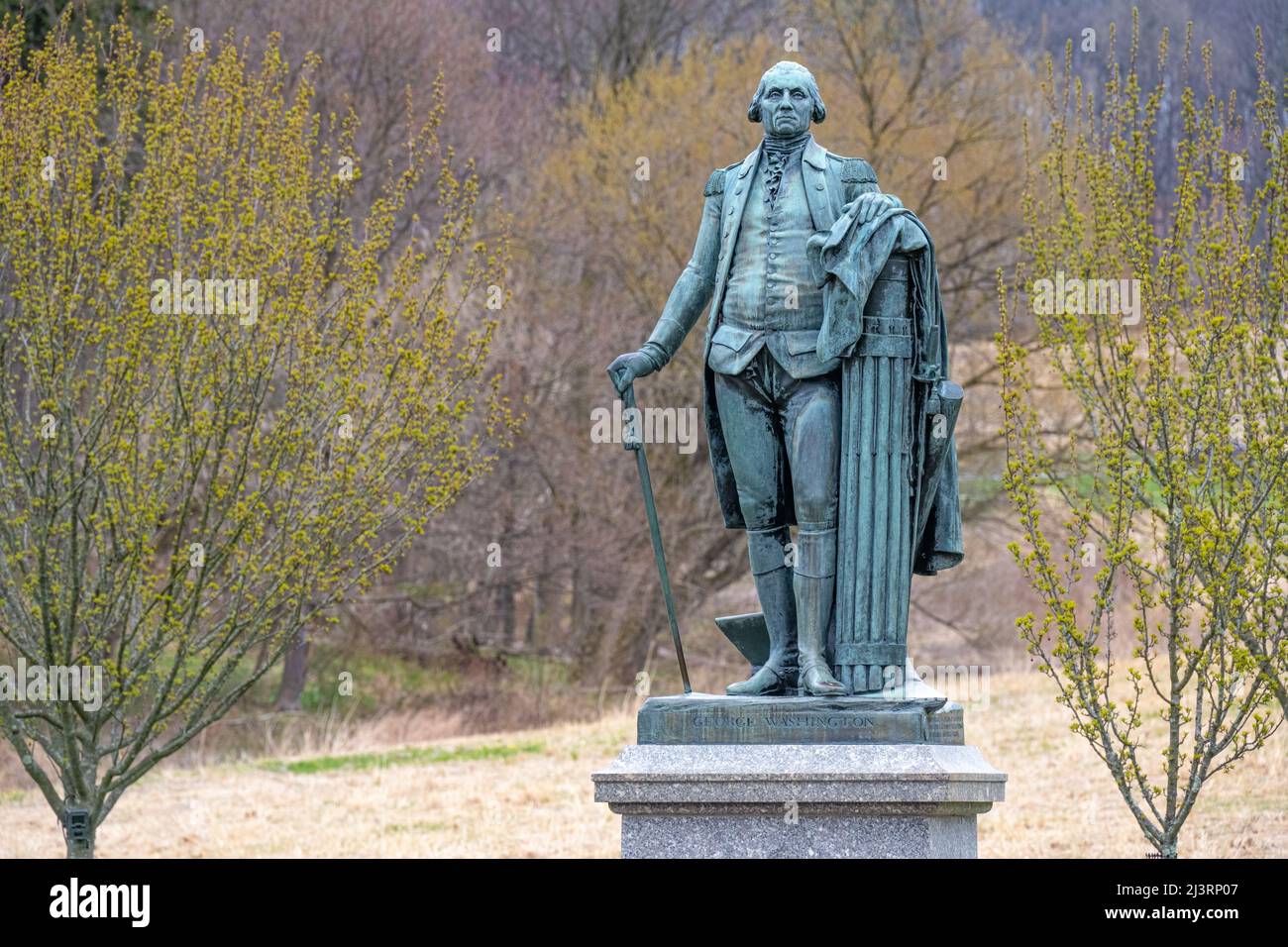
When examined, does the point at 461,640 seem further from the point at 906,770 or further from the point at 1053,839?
the point at 906,770

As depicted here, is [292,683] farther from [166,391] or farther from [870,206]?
[870,206]

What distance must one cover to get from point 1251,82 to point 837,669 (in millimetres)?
22308

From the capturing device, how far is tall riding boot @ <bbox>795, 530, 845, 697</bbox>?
643 centimetres

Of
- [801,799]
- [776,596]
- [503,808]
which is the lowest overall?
[503,808]

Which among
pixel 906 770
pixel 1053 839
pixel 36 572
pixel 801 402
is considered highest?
pixel 801 402

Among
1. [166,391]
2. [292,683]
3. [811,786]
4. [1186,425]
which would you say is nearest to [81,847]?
[166,391]

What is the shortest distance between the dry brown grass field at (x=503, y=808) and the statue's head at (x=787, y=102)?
684cm

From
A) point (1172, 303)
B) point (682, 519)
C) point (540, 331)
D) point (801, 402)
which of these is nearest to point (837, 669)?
point (801, 402)

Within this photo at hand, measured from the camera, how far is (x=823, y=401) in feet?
21.4

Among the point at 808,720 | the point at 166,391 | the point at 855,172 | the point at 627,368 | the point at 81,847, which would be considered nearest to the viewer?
the point at 808,720

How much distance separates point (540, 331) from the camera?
2206cm

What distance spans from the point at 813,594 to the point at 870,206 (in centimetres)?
150

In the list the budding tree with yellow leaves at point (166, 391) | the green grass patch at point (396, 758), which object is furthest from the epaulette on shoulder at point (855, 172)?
the green grass patch at point (396, 758)

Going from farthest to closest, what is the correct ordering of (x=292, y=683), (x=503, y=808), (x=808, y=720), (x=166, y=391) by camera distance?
(x=292, y=683) → (x=503, y=808) → (x=166, y=391) → (x=808, y=720)
